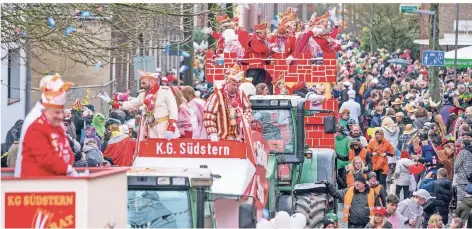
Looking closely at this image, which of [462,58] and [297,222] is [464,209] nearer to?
[297,222]

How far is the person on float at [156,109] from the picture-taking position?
15336 millimetres

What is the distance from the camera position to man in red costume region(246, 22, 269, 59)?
23.8 meters

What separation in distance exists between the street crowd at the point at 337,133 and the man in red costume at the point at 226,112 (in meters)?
0.01

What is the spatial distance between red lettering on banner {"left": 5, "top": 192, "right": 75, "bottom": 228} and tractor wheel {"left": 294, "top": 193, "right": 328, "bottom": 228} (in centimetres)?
749

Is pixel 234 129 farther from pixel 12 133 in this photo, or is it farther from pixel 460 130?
pixel 460 130

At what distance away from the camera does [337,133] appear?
77.3 ft

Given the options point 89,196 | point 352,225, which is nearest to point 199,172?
point 89,196

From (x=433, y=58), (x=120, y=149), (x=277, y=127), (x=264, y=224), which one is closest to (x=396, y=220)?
(x=277, y=127)

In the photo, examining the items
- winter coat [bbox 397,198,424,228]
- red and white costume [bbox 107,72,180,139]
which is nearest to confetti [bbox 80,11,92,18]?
red and white costume [bbox 107,72,180,139]

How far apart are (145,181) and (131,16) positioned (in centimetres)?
792

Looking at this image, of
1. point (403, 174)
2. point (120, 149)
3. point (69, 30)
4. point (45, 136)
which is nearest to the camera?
point (45, 136)

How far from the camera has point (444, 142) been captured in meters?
22.9

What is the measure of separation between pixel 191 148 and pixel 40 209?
5299 millimetres

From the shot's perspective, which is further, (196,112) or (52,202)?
(196,112)
